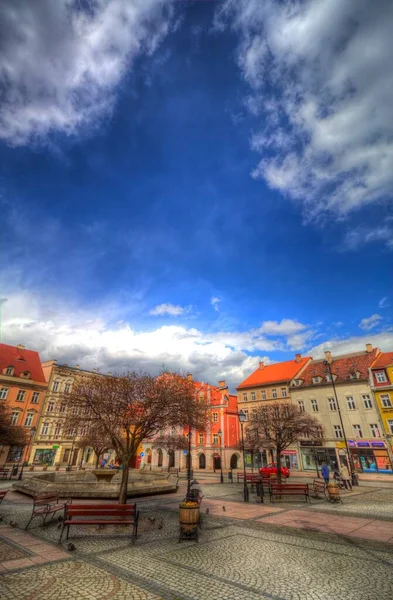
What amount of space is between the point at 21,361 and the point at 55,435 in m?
13.5

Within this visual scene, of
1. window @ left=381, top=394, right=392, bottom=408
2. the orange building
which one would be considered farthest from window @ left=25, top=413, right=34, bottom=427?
window @ left=381, top=394, right=392, bottom=408

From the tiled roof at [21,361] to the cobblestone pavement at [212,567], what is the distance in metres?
43.5

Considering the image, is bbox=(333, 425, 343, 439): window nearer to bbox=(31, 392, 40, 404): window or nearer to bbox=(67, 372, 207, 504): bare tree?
bbox=(67, 372, 207, 504): bare tree

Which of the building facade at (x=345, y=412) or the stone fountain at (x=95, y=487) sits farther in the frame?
the building facade at (x=345, y=412)

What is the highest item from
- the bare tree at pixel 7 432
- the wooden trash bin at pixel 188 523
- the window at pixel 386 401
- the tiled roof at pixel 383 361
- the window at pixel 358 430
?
the tiled roof at pixel 383 361

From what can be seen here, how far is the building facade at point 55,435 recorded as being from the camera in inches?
1866

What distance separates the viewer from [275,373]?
174ft

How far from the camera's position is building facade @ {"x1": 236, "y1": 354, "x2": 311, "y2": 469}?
46.8m

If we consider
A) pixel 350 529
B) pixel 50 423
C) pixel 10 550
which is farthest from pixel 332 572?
pixel 50 423

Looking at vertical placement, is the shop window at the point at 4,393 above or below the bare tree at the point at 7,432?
above

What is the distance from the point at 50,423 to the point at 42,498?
1758 inches

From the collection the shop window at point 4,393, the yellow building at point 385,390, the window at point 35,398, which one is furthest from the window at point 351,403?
the shop window at point 4,393

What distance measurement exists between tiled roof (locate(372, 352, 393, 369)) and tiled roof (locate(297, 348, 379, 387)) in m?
0.63

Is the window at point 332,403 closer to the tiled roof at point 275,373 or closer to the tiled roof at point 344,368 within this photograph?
the tiled roof at point 344,368
